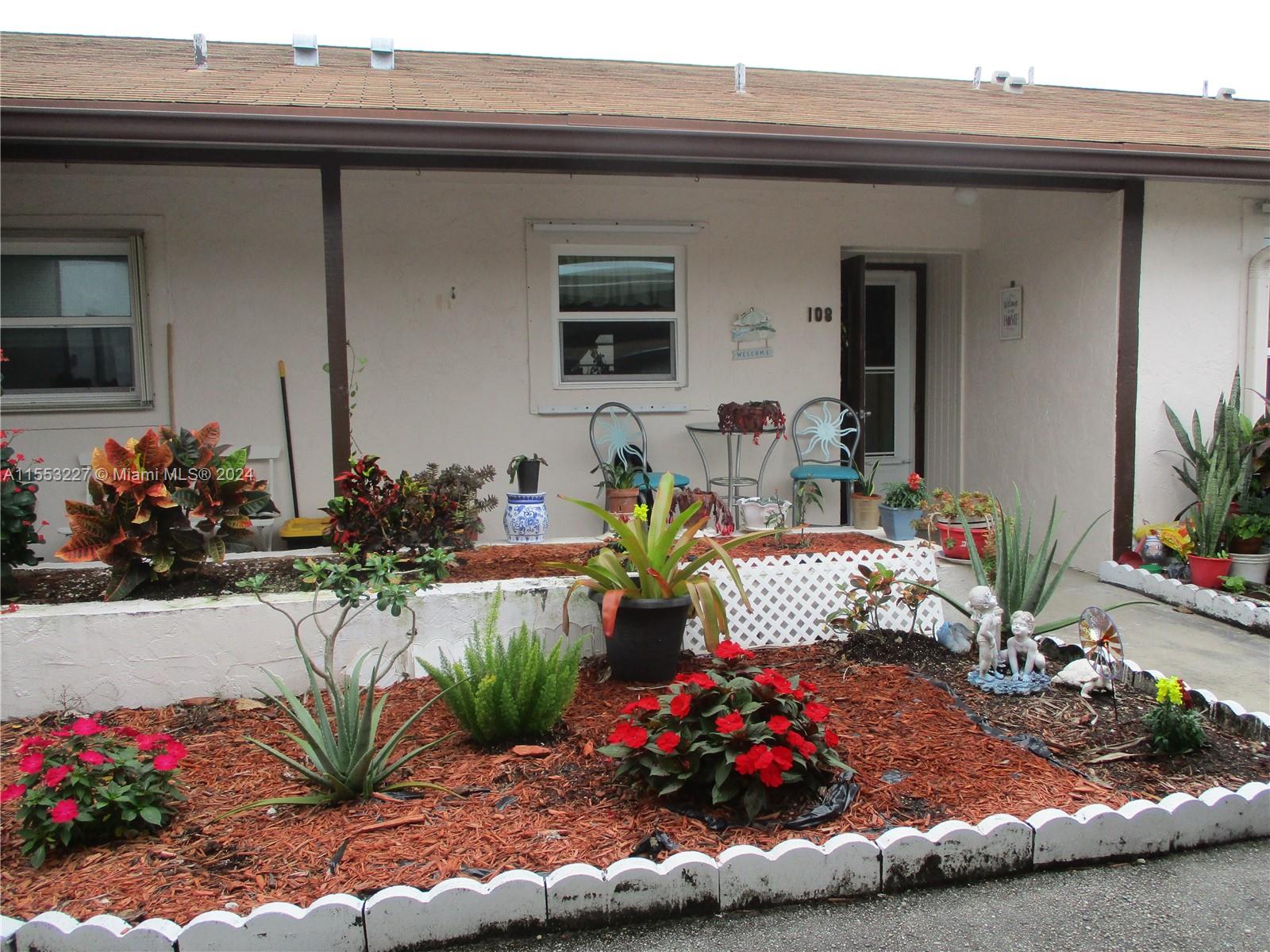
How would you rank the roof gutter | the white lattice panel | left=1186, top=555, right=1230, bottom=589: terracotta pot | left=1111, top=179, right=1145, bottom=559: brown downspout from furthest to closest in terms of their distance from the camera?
left=1111, top=179, right=1145, bottom=559: brown downspout, left=1186, top=555, right=1230, bottom=589: terracotta pot, the white lattice panel, the roof gutter

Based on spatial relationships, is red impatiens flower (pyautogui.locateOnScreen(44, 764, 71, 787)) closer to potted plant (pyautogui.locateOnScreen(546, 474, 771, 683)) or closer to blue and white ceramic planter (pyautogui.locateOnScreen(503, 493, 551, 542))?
potted plant (pyautogui.locateOnScreen(546, 474, 771, 683))

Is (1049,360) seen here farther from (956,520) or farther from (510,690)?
(510,690)

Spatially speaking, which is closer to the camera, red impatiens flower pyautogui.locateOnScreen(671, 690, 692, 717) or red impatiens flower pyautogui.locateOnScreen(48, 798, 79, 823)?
red impatiens flower pyautogui.locateOnScreen(48, 798, 79, 823)

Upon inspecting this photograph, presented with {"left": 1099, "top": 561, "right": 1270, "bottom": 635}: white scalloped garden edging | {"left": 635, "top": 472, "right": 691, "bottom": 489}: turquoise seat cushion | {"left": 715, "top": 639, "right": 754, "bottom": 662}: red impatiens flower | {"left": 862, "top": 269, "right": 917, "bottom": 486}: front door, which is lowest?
{"left": 1099, "top": 561, "right": 1270, "bottom": 635}: white scalloped garden edging

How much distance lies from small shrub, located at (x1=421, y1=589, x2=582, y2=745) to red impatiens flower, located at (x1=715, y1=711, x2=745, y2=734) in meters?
0.71

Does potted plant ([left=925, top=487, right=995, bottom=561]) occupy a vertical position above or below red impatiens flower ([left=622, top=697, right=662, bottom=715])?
above

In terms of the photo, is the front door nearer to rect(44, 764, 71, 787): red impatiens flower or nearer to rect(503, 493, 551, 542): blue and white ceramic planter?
rect(503, 493, 551, 542): blue and white ceramic planter

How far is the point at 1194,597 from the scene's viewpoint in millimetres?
5008

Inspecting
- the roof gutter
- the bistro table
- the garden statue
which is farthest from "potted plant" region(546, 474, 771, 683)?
the bistro table

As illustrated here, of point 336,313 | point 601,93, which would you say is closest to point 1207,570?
point 601,93

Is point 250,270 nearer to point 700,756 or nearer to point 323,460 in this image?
point 323,460

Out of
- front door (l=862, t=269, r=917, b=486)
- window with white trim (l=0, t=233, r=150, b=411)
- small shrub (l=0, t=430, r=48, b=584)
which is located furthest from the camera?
front door (l=862, t=269, r=917, b=486)

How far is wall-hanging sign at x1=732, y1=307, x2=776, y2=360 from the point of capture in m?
6.54

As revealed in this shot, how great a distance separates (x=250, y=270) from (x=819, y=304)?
3.86 metres
